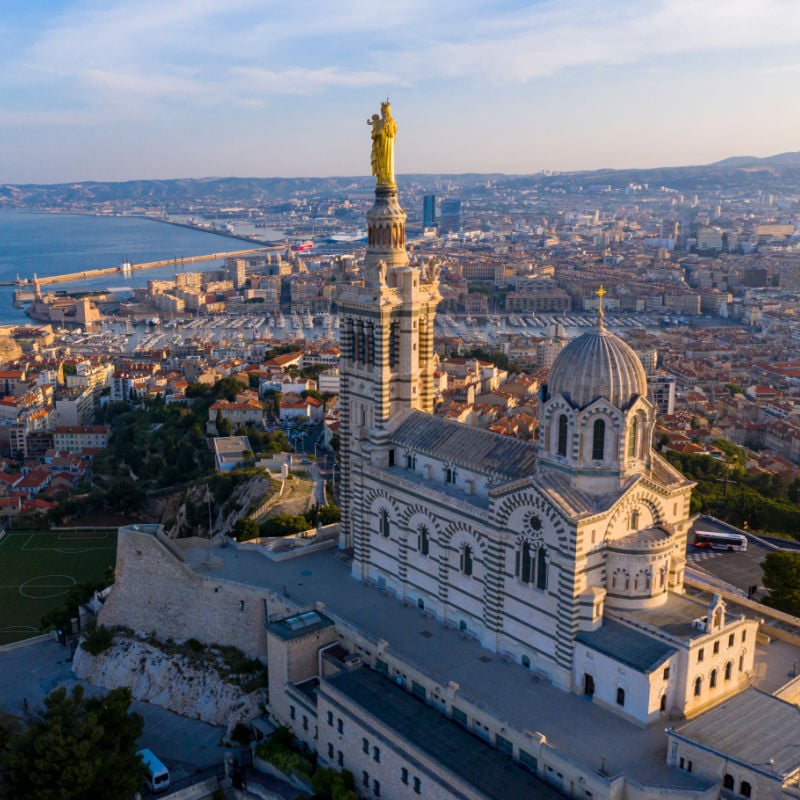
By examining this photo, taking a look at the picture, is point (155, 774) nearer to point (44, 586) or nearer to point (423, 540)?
point (423, 540)

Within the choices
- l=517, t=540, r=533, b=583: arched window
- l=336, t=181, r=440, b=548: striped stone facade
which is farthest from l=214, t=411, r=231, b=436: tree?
l=517, t=540, r=533, b=583: arched window

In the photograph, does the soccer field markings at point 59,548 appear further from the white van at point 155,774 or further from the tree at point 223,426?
the white van at point 155,774

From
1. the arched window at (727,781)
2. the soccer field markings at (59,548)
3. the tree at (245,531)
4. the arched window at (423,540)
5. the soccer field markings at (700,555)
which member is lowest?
the soccer field markings at (59,548)

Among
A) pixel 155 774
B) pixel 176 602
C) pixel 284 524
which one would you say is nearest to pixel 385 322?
pixel 176 602

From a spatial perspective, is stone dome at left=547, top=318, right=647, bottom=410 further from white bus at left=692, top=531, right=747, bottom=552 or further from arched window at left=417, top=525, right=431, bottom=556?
white bus at left=692, top=531, right=747, bottom=552

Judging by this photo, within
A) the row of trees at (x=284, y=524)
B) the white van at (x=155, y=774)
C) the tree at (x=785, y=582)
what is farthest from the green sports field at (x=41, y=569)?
the tree at (x=785, y=582)
